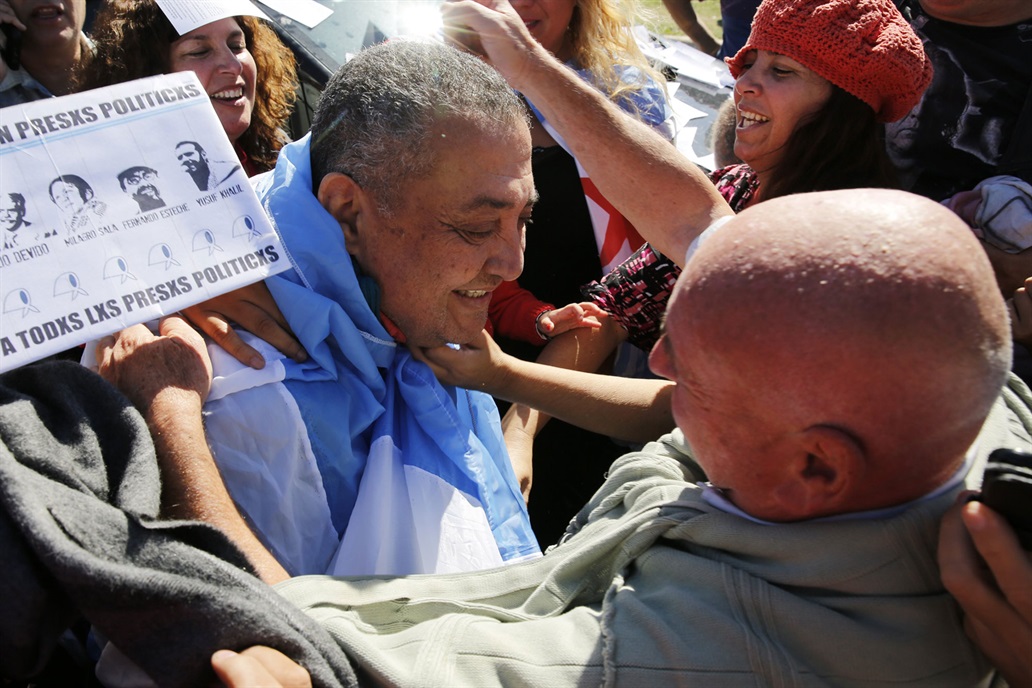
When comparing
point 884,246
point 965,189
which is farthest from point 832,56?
point 884,246

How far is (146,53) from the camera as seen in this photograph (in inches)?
124

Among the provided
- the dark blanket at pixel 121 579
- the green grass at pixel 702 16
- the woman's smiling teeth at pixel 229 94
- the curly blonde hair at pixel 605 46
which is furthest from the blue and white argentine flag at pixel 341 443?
the green grass at pixel 702 16

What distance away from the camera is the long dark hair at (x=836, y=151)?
2.71 meters

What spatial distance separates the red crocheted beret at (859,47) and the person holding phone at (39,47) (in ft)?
9.26

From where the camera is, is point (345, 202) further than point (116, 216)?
Yes

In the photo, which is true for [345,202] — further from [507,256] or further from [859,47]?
[859,47]

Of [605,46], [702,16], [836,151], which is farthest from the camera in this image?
[702,16]

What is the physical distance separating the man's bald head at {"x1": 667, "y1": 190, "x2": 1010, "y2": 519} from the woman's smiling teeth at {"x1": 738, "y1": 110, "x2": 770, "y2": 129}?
1.74 meters

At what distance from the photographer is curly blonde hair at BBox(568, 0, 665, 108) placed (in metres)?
3.69

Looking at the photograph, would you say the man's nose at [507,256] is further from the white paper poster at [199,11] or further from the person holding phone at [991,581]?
the white paper poster at [199,11]

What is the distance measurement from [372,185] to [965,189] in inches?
88.0

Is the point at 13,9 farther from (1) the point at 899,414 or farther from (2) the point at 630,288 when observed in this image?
(1) the point at 899,414

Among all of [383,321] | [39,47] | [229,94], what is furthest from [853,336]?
[39,47]

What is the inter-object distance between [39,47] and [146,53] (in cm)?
83
